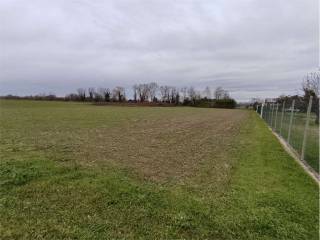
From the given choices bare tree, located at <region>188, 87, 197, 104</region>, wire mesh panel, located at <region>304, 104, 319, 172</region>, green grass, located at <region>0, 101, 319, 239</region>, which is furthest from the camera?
bare tree, located at <region>188, 87, 197, 104</region>

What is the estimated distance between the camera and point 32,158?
608 centimetres

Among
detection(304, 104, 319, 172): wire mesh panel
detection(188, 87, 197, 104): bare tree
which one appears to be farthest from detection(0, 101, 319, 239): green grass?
detection(188, 87, 197, 104): bare tree

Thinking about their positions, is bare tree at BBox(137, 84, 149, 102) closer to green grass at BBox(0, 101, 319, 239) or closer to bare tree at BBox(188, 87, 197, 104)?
bare tree at BBox(188, 87, 197, 104)

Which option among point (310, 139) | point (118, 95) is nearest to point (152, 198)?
point (310, 139)

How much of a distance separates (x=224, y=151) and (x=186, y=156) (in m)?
1.50

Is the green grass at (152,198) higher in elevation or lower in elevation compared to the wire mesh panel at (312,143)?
lower

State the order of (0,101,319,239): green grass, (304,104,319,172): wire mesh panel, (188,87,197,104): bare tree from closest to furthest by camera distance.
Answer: (0,101,319,239): green grass < (304,104,319,172): wire mesh panel < (188,87,197,104): bare tree

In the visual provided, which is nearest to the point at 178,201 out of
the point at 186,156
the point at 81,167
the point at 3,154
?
the point at 81,167

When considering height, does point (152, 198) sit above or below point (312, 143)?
below

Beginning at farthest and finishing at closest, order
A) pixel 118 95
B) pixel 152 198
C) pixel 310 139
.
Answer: pixel 118 95
pixel 310 139
pixel 152 198

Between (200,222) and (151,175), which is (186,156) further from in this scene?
(200,222)

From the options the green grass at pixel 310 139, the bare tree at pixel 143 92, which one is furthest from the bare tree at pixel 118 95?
the green grass at pixel 310 139

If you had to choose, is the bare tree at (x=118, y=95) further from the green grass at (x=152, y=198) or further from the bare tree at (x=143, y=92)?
the green grass at (x=152, y=198)

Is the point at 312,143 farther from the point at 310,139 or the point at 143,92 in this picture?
the point at 143,92
